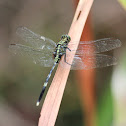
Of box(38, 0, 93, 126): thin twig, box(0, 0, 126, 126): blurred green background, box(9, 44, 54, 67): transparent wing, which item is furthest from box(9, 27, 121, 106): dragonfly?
box(0, 0, 126, 126): blurred green background

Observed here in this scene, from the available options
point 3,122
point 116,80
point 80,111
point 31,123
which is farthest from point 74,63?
point 3,122

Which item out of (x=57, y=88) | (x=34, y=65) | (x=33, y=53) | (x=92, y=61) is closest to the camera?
(x=57, y=88)

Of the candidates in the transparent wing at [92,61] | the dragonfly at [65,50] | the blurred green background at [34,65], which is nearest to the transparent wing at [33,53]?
the dragonfly at [65,50]

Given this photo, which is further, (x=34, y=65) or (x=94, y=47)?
(x=34, y=65)

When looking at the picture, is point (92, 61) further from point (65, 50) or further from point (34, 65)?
point (34, 65)

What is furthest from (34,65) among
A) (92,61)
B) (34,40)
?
(92,61)

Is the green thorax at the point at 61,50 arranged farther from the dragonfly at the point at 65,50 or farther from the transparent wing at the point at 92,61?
the transparent wing at the point at 92,61

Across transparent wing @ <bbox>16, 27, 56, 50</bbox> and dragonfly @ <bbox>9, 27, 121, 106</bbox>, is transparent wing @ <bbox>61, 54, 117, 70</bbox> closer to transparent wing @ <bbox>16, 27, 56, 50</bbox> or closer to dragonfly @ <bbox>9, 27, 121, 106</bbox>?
dragonfly @ <bbox>9, 27, 121, 106</bbox>
